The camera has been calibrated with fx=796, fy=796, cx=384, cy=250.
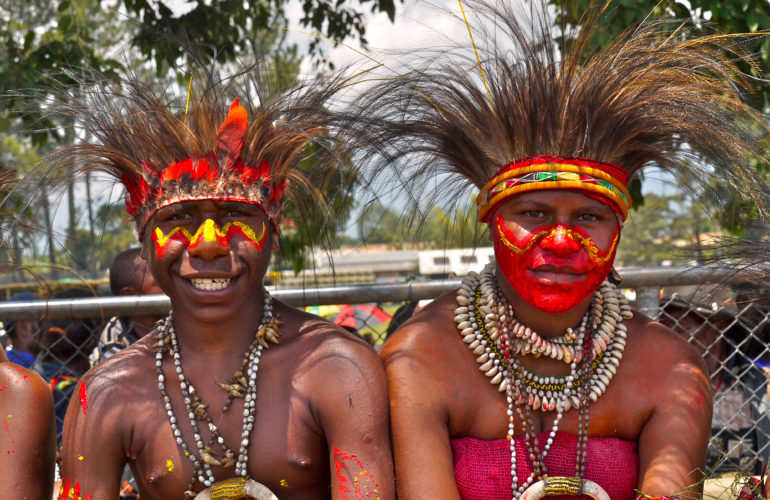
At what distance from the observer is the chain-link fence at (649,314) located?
3.27 metres

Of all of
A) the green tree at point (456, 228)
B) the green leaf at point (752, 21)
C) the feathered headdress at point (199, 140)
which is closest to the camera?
Result: the feathered headdress at point (199, 140)

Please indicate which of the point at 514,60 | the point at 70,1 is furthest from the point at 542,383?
the point at 70,1

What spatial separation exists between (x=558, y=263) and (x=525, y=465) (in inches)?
26.8

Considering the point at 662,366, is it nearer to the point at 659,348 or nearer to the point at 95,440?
the point at 659,348

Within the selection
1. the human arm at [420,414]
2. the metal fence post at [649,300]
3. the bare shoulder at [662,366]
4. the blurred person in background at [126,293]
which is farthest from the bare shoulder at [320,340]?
the metal fence post at [649,300]

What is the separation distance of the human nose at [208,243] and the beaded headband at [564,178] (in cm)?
94

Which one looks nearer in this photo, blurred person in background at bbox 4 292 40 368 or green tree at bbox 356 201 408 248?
green tree at bbox 356 201 408 248

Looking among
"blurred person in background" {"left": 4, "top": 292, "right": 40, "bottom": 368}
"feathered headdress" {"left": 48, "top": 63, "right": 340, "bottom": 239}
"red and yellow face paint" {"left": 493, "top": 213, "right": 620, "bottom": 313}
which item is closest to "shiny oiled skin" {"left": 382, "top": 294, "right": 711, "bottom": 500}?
"red and yellow face paint" {"left": 493, "top": 213, "right": 620, "bottom": 313}

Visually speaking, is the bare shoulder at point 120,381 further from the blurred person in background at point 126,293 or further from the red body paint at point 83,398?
the blurred person in background at point 126,293

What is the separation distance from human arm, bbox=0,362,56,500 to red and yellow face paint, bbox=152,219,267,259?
2.06 ft

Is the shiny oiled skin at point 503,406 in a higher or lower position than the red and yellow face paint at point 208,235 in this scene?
lower

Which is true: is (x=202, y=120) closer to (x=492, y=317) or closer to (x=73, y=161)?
(x=73, y=161)

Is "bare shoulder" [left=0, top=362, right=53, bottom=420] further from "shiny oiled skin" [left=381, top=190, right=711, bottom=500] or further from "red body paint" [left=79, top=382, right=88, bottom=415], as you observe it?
"shiny oiled skin" [left=381, top=190, right=711, bottom=500]

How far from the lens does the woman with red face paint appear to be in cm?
262
